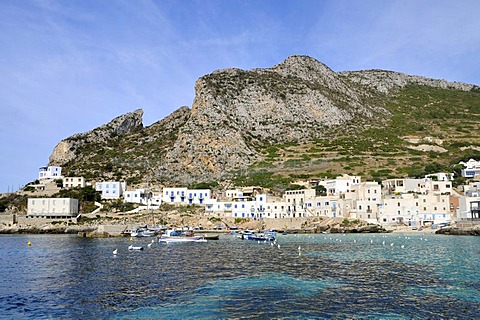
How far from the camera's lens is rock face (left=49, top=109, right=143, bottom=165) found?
141750 millimetres

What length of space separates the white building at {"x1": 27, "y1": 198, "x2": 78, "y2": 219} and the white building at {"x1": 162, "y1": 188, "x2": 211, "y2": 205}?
70.5 feet

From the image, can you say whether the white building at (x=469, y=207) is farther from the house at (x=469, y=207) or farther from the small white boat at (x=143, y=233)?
the small white boat at (x=143, y=233)

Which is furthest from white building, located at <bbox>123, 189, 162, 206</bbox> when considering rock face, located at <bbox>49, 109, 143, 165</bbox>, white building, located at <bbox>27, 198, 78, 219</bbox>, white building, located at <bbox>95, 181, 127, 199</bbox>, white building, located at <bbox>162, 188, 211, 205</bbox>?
rock face, located at <bbox>49, 109, 143, 165</bbox>

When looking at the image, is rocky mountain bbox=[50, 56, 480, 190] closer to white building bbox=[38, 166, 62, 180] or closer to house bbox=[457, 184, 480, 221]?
white building bbox=[38, 166, 62, 180]

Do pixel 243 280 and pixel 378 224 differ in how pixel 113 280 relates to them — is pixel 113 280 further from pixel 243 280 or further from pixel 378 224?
pixel 378 224

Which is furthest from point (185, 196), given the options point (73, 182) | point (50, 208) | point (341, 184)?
point (341, 184)

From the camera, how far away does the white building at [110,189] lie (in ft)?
347

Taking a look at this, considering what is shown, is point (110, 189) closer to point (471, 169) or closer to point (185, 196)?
point (185, 196)

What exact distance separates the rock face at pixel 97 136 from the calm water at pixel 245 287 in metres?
109

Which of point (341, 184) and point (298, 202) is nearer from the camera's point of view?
point (298, 202)

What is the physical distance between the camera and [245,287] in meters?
24.2

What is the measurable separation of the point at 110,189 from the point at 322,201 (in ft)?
178

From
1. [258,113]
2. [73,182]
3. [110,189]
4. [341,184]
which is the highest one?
[258,113]

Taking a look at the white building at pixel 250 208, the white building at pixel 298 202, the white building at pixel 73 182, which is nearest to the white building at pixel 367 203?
the white building at pixel 298 202
